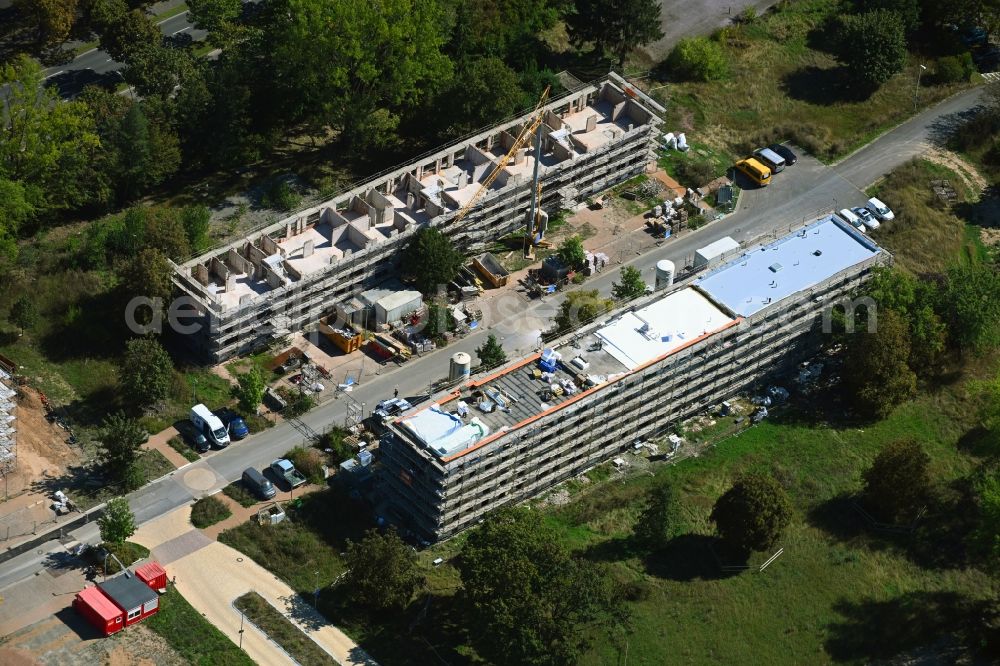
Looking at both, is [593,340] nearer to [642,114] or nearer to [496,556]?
[496,556]

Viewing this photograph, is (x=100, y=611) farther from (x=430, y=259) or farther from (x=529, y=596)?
(x=430, y=259)

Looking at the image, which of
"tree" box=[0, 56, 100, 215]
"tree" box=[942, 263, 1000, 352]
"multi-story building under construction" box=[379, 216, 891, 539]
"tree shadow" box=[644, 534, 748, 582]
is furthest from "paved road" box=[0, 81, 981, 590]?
"tree" box=[0, 56, 100, 215]

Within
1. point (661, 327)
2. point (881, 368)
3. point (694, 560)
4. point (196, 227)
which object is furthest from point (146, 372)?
point (881, 368)

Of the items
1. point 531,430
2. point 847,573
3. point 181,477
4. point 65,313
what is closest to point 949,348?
point 847,573

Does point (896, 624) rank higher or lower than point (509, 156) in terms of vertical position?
lower

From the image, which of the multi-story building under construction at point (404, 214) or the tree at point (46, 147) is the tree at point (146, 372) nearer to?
the multi-story building under construction at point (404, 214)

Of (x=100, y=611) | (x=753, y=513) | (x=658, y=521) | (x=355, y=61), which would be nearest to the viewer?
(x=100, y=611)
